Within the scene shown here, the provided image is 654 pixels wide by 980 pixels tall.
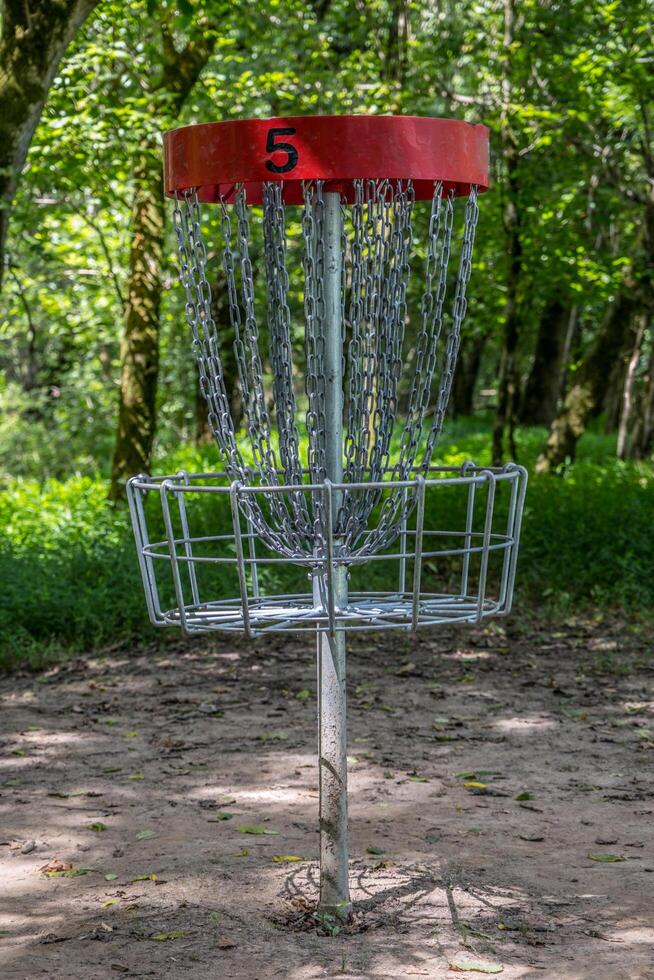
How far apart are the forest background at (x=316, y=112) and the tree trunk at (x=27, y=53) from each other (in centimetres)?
1

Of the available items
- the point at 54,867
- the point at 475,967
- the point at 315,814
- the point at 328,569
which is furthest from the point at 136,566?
the point at 328,569

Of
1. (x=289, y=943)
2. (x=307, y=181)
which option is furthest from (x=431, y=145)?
(x=289, y=943)

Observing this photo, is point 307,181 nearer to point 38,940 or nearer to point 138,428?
point 38,940

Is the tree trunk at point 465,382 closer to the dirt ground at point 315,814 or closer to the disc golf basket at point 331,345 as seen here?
the dirt ground at point 315,814

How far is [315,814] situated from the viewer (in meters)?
4.58

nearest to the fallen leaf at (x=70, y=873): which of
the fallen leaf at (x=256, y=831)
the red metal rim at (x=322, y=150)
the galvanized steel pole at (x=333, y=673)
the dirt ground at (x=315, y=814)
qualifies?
the dirt ground at (x=315, y=814)

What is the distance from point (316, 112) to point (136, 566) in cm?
549

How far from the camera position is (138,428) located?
11.3 metres

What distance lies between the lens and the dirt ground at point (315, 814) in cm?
330

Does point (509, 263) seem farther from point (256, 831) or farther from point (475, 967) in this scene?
point (475, 967)

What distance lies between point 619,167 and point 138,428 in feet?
22.8

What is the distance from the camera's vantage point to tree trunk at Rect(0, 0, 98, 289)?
6.29 meters

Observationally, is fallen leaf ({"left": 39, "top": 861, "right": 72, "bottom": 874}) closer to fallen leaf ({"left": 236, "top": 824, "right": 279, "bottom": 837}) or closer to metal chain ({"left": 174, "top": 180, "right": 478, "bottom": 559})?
fallen leaf ({"left": 236, "top": 824, "right": 279, "bottom": 837})

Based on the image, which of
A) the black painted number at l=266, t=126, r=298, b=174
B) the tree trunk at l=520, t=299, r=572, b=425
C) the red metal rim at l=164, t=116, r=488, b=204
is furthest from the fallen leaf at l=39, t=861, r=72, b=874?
the tree trunk at l=520, t=299, r=572, b=425
